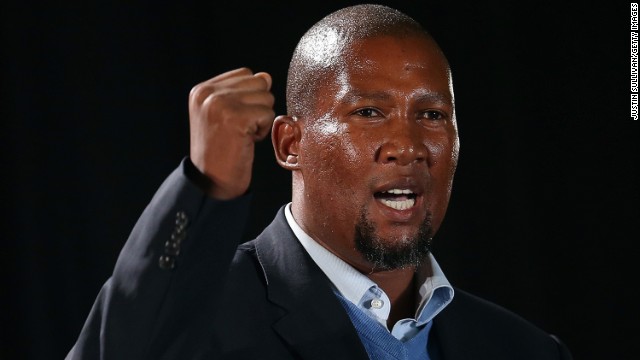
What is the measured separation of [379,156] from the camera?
72.5 inches

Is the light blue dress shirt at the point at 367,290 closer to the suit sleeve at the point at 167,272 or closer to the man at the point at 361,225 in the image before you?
the man at the point at 361,225

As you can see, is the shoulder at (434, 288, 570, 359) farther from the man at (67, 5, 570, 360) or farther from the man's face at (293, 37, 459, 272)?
the man's face at (293, 37, 459, 272)

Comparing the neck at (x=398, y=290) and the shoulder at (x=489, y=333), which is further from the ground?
the neck at (x=398, y=290)

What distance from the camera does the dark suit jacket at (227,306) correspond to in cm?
142

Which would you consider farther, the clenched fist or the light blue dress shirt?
the light blue dress shirt

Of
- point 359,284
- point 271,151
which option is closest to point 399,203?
point 359,284

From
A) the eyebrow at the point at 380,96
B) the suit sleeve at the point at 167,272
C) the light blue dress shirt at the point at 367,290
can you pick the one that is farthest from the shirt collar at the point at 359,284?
the suit sleeve at the point at 167,272

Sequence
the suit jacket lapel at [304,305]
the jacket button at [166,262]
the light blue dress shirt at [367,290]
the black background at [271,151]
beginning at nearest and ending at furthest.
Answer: the jacket button at [166,262]
the suit jacket lapel at [304,305]
the light blue dress shirt at [367,290]
the black background at [271,151]

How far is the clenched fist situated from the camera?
1.42m

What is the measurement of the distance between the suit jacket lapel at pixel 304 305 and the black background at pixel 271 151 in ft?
2.75

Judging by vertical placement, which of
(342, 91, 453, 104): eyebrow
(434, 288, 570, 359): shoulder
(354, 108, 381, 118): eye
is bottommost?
(434, 288, 570, 359): shoulder

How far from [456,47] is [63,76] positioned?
110 centimetres

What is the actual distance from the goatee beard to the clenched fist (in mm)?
456

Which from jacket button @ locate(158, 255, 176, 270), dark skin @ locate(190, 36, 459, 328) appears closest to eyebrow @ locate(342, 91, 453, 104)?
dark skin @ locate(190, 36, 459, 328)
